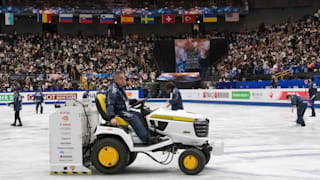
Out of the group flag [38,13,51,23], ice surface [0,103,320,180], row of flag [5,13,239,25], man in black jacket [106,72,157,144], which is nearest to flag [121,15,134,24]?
row of flag [5,13,239,25]

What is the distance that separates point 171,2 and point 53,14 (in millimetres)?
12097

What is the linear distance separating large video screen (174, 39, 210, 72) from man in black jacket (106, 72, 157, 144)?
37182 millimetres

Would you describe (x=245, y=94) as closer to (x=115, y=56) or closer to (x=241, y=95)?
(x=241, y=95)

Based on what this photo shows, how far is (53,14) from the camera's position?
47250mm

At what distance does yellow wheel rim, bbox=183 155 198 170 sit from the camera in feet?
25.3

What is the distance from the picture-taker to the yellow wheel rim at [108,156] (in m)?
7.74

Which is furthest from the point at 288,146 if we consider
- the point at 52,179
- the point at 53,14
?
the point at 53,14

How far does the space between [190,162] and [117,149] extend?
1.20 metres

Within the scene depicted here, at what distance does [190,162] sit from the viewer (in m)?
7.75

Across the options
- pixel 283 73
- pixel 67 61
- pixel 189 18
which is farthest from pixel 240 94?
pixel 189 18

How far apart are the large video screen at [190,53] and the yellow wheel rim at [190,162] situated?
3744 cm

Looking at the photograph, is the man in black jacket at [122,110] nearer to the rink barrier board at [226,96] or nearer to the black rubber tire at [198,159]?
the black rubber tire at [198,159]

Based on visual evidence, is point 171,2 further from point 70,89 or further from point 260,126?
point 260,126

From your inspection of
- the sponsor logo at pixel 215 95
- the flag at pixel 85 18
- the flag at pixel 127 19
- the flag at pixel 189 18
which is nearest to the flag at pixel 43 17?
the flag at pixel 85 18
